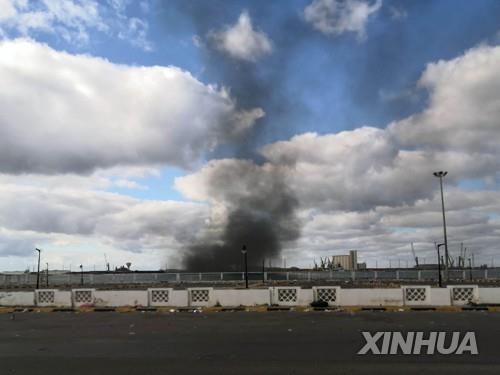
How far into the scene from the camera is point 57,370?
952 cm

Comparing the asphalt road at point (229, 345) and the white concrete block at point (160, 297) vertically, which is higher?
the white concrete block at point (160, 297)

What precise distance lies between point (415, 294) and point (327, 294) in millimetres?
4117

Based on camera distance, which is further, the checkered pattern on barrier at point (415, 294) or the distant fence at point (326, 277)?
the distant fence at point (326, 277)

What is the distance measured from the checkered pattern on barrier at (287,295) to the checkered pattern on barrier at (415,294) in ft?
17.4

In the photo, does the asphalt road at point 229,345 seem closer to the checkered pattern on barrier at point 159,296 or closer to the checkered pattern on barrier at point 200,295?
the checkered pattern on barrier at point 200,295

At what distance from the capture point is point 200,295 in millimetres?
25719

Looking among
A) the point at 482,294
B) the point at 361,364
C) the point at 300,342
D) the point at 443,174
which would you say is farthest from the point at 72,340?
the point at 443,174

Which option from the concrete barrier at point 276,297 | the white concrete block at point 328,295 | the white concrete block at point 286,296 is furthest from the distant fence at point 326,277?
the white concrete block at point 328,295

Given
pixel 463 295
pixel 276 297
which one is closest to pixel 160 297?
pixel 276 297

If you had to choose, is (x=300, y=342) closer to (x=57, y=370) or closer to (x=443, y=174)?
(x=57, y=370)

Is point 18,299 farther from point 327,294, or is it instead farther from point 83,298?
point 327,294

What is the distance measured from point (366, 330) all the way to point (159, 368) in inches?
289

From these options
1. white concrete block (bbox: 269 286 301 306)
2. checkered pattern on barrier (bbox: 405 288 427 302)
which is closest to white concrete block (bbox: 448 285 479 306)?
checkered pattern on barrier (bbox: 405 288 427 302)

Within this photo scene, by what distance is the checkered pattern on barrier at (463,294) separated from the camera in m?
23.6
